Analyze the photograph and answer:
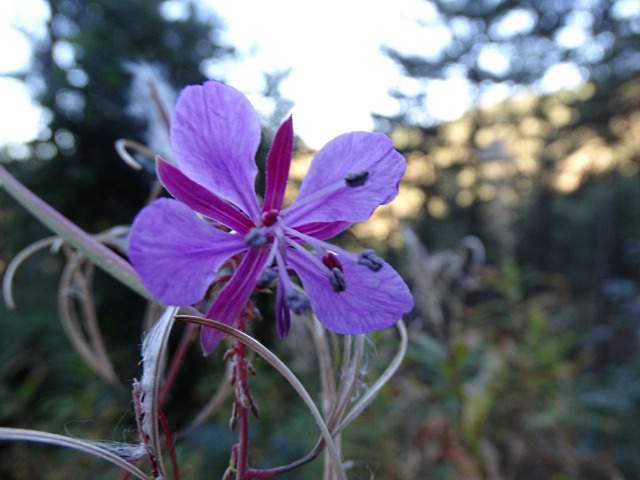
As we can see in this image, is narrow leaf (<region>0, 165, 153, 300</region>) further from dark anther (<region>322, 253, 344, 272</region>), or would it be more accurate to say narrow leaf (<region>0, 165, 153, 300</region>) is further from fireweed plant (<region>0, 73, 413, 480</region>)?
dark anther (<region>322, 253, 344, 272</region>)

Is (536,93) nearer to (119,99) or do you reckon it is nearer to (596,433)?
(596,433)

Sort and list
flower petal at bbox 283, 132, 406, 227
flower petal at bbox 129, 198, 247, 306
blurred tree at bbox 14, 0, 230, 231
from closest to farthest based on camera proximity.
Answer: flower petal at bbox 129, 198, 247, 306
flower petal at bbox 283, 132, 406, 227
blurred tree at bbox 14, 0, 230, 231

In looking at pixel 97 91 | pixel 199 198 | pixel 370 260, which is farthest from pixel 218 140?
pixel 97 91

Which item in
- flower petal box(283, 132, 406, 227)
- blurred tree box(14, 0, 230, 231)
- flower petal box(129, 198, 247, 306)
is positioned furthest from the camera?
blurred tree box(14, 0, 230, 231)

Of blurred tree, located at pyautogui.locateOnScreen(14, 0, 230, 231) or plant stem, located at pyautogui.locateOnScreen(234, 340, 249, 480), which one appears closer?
plant stem, located at pyautogui.locateOnScreen(234, 340, 249, 480)

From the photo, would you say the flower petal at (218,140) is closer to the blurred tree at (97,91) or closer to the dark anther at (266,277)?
the dark anther at (266,277)

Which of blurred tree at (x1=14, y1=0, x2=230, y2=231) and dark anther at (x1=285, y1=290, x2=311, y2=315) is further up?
blurred tree at (x1=14, y1=0, x2=230, y2=231)

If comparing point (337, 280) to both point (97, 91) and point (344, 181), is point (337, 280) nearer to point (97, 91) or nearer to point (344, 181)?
point (344, 181)

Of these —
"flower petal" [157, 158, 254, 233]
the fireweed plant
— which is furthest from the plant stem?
"flower petal" [157, 158, 254, 233]
